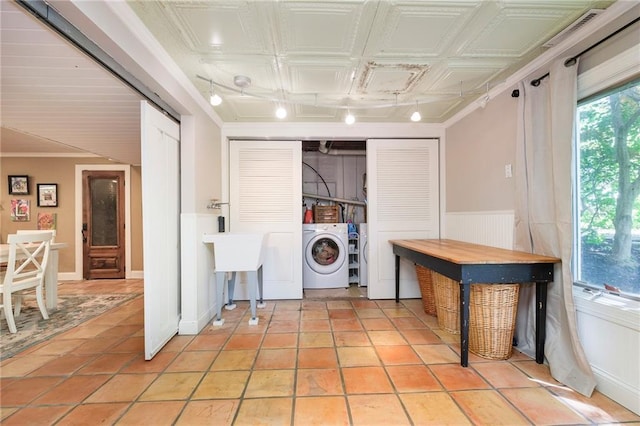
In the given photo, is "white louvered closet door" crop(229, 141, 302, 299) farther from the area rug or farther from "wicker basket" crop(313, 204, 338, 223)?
the area rug

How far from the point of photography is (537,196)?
1.94 metres

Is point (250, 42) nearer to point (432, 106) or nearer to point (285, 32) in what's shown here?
point (285, 32)

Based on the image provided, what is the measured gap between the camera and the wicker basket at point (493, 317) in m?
1.92

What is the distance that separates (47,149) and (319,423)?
5678 mm

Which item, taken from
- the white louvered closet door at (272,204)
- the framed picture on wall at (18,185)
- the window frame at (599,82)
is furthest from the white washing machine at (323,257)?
the framed picture on wall at (18,185)

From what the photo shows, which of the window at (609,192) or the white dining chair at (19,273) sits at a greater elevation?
the window at (609,192)

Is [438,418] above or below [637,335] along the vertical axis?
below

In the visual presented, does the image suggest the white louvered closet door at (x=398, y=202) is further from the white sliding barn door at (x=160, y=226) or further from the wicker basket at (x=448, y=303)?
the white sliding barn door at (x=160, y=226)

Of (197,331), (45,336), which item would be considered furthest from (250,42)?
(45,336)

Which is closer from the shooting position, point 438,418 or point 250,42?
point 438,418

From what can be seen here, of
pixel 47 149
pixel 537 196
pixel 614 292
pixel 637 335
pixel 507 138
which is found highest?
pixel 47 149

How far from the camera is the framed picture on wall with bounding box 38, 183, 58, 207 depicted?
4605mm

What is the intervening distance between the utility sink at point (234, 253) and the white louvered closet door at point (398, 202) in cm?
148

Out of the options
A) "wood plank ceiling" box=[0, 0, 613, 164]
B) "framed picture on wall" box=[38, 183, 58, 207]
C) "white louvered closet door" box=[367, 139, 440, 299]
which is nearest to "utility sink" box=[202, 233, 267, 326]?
"wood plank ceiling" box=[0, 0, 613, 164]
